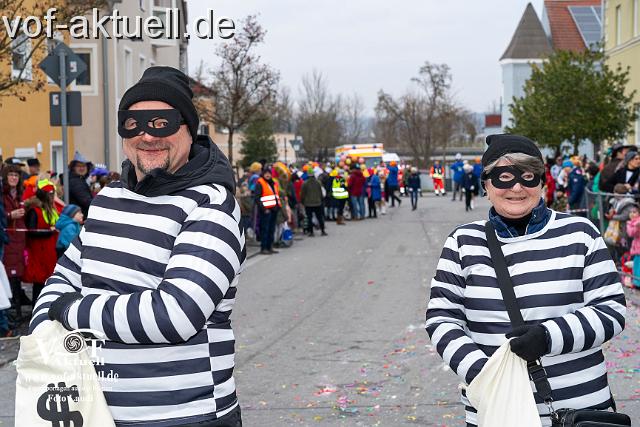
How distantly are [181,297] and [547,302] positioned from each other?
52.3 inches

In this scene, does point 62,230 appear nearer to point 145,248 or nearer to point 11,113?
point 145,248

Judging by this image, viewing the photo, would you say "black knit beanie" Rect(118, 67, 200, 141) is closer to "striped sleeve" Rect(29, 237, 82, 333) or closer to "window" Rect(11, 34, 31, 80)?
"striped sleeve" Rect(29, 237, 82, 333)

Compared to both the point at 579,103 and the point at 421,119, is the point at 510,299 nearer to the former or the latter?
the point at 579,103

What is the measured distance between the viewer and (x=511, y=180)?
3.65m

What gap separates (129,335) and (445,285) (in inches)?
48.7

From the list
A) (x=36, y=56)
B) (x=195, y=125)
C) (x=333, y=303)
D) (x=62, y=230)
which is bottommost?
(x=333, y=303)

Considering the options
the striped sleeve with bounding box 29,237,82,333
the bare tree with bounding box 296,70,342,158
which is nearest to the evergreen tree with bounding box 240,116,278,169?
the bare tree with bounding box 296,70,342,158

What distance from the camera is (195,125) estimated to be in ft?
10.9

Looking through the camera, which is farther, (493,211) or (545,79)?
(545,79)

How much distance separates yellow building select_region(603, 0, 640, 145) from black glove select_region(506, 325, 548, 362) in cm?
3237

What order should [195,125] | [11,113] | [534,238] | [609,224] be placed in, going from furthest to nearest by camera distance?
[11,113] < [609,224] < [534,238] < [195,125]

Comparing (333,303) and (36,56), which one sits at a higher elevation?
(36,56)

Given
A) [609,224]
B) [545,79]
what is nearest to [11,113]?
[609,224]

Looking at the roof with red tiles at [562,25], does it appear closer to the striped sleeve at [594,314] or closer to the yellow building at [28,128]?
the yellow building at [28,128]
